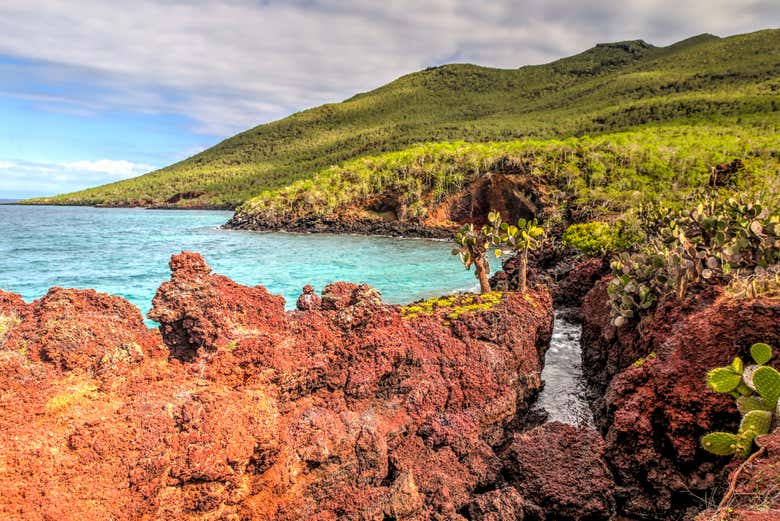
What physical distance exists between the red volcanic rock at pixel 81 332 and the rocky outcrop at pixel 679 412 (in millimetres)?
5316

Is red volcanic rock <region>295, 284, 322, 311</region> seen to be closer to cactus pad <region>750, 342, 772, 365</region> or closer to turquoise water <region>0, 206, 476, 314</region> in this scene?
cactus pad <region>750, 342, 772, 365</region>

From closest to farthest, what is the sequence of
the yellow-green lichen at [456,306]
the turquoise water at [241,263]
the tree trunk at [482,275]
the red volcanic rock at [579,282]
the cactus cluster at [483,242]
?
the yellow-green lichen at [456,306], the tree trunk at [482,275], the cactus cluster at [483,242], the red volcanic rock at [579,282], the turquoise water at [241,263]

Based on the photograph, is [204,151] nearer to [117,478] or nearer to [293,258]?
[293,258]

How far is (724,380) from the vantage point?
412 centimetres

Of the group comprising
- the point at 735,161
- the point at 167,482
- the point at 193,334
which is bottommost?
the point at 167,482

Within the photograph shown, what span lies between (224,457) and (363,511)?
127 centimetres

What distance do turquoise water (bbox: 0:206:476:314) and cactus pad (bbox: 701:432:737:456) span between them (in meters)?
13.4

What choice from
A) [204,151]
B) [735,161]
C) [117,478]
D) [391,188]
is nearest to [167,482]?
[117,478]

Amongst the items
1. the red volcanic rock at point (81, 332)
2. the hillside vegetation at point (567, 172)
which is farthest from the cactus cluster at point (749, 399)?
the hillside vegetation at point (567, 172)

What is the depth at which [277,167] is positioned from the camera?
391 feet

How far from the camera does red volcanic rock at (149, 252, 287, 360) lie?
4.98 metres

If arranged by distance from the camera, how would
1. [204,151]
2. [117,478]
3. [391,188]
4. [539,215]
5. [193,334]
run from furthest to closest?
[204,151] < [391,188] < [539,215] < [193,334] < [117,478]

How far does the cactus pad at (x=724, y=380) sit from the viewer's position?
4082mm

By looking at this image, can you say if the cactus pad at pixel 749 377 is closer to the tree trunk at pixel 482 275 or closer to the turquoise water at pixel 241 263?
the tree trunk at pixel 482 275
